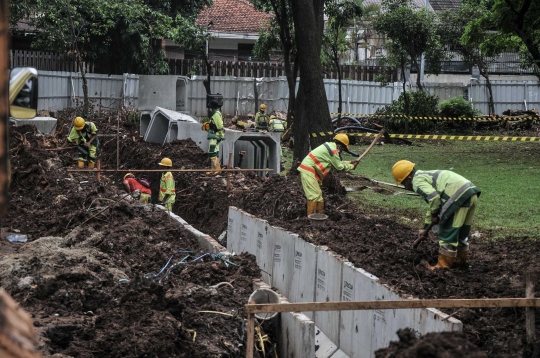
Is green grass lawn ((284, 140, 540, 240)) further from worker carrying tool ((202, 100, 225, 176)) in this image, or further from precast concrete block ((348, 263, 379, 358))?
precast concrete block ((348, 263, 379, 358))

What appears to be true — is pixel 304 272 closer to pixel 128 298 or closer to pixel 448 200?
pixel 448 200

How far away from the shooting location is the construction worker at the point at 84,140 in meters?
20.9

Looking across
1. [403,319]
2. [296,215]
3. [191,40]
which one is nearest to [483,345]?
[403,319]

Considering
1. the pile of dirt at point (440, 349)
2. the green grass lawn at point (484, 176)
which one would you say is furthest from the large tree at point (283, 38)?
the pile of dirt at point (440, 349)

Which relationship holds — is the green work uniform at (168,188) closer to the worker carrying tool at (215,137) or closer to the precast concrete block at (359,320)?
the worker carrying tool at (215,137)

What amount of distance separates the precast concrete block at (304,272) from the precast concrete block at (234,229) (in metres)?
3.14

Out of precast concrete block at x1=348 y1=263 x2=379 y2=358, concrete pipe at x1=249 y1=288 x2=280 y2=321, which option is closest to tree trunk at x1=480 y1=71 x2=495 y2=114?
precast concrete block at x1=348 y1=263 x2=379 y2=358

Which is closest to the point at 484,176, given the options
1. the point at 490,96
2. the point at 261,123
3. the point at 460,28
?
the point at 261,123

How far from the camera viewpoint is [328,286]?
10.2 meters

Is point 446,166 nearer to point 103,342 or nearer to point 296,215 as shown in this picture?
point 296,215

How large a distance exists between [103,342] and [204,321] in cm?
145

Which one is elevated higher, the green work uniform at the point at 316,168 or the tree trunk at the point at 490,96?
the tree trunk at the point at 490,96

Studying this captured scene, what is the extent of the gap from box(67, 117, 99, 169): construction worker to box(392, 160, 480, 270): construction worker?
13081 mm

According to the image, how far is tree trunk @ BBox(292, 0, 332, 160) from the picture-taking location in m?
18.0
